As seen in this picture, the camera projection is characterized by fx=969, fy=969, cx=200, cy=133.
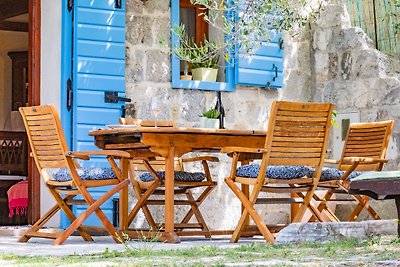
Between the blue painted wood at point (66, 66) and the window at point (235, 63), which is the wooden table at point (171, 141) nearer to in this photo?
the blue painted wood at point (66, 66)

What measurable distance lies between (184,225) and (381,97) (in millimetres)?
2526

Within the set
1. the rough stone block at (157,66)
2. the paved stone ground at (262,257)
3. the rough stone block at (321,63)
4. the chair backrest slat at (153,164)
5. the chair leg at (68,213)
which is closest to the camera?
the paved stone ground at (262,257)

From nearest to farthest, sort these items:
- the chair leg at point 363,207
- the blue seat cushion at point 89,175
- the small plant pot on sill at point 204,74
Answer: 1. the blue seat cushion at point 89,175
2. the chair leg at point 363,207
3. the small plant pot on sill at point 204,74

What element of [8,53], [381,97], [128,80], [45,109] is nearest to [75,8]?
[128,80]

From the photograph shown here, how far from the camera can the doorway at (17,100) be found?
8617mm

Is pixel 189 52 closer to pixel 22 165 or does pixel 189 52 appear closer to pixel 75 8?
pixel 75 8

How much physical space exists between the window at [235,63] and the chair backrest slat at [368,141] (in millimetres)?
1254

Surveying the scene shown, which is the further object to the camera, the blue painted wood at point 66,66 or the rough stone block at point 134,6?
the rough stone block at point 134,6

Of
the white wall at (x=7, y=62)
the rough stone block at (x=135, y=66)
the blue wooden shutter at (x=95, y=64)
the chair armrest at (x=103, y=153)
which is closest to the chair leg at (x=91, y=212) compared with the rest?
the chair armrest at (x=103, y=153)

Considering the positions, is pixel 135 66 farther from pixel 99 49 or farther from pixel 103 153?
pixel 103 153

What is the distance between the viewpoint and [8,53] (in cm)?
1324

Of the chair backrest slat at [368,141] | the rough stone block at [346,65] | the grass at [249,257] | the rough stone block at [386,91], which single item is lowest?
the grass at [249,257]

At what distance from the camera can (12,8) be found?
40.2 ft

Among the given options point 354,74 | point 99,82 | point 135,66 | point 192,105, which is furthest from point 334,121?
point 99,82
